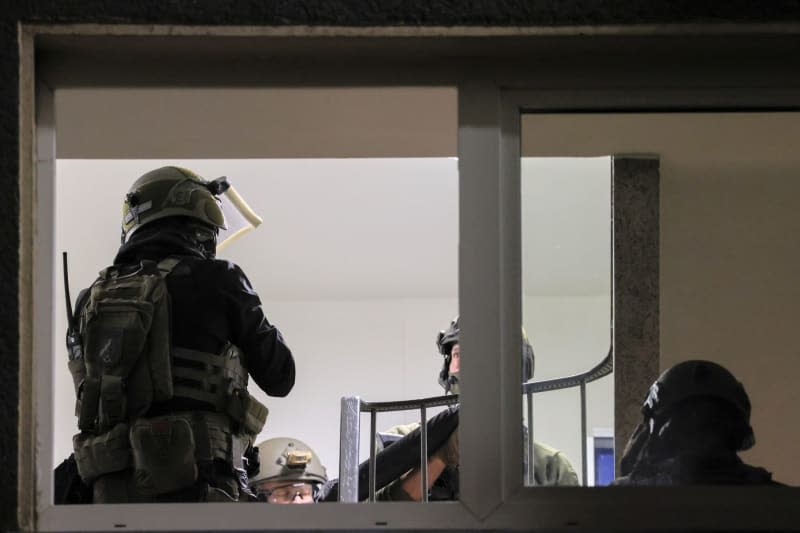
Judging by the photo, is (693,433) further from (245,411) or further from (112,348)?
(112,348)

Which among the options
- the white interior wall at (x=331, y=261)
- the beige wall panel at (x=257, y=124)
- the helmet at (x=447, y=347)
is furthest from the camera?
the white interior wall at (x=331, y=261)

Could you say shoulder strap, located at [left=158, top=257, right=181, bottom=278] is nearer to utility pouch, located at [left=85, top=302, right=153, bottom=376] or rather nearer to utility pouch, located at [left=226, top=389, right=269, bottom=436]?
utility pouch, located at [left=85, top=302, right=153, bottom=376]

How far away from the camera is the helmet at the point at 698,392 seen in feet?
8.88

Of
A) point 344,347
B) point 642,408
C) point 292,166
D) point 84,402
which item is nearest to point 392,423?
point 344,347

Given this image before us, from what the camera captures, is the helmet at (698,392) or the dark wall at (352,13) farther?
the helmet at (698,392)

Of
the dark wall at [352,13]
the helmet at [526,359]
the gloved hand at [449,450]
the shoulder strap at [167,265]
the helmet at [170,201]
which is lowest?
the gloved hand at [449,450]

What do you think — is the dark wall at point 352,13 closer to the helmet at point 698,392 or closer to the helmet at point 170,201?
the helmet at point 698,392

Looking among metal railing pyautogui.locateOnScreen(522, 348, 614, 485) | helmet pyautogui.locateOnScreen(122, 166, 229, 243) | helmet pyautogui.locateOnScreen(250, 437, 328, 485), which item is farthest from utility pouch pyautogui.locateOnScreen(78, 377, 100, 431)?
helmet pyautogui.locateOnScreen(250, 437, 328, 485)

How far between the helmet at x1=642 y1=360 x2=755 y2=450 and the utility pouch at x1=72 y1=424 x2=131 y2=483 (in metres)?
1.46

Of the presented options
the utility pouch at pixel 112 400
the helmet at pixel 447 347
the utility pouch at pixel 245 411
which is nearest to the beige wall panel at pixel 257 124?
the utility pouch at pixel 112 400

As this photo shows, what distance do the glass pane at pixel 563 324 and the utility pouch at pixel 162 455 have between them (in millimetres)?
1206

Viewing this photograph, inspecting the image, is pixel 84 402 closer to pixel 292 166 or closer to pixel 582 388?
pixel 582 388

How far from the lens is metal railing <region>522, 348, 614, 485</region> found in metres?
2.33

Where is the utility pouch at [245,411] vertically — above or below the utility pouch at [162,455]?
above
